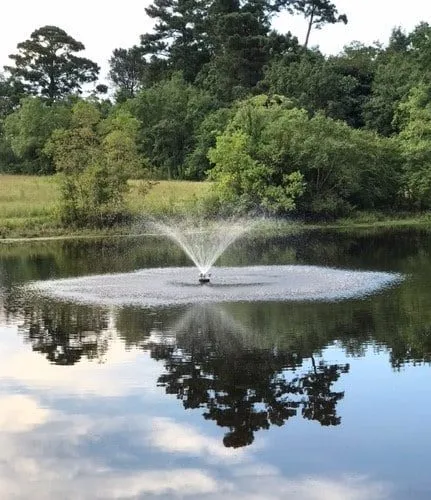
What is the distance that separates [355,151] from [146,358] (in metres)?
37.6

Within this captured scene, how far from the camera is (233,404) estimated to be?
1107 centimetres

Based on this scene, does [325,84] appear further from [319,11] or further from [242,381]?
[242,381]

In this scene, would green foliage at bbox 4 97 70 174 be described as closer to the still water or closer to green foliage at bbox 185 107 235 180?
green foliage at bbox 185 107 235 180

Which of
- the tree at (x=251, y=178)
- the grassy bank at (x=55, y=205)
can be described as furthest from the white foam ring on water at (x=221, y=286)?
the tree at (x=251, y=178)

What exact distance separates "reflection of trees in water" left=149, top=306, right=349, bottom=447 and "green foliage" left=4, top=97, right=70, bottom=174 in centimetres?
5388

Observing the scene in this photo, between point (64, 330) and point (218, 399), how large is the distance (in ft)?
21.1

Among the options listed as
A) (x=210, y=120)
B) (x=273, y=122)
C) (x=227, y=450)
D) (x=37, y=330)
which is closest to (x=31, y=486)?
(x=227, y=450)

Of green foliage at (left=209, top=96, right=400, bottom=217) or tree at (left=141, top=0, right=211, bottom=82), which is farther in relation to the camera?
tree at (left=141, top=0, right=211, bottom=82)

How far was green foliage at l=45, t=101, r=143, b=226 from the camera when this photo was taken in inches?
1676

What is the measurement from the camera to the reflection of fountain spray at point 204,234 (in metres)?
34.9

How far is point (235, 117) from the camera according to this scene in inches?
2024

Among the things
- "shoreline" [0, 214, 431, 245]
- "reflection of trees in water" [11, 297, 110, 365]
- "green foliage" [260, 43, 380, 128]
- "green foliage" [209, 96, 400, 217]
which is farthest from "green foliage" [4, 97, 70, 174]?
"reflection of trees in water" [11, 297, 110, 365]

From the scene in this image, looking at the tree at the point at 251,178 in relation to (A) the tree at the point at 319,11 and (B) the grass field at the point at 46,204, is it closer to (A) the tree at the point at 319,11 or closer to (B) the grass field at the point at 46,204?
(B) the grass field at the point at 46,204

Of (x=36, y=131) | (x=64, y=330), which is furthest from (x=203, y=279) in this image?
(x=36, y=131)
